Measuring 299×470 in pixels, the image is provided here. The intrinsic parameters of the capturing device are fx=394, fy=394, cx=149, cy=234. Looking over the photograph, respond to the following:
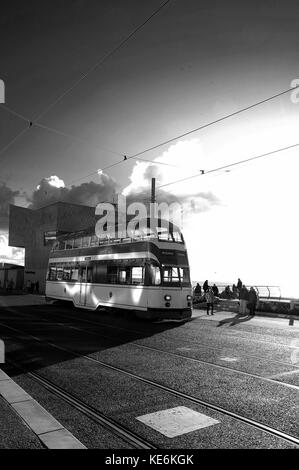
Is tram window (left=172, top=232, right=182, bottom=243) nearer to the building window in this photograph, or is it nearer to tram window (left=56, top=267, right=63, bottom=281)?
tram window (left=56, top=267, right=63, bottom=281)

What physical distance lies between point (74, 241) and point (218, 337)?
13.4 metres

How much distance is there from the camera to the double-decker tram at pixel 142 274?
16906 mm

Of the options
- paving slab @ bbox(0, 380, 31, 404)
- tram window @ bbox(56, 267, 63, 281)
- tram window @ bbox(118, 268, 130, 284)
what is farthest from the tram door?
paving slab @ bbox(0, 380, 31, 404)

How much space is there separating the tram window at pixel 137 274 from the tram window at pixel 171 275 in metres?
1.09

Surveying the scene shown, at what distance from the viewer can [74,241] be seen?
24.1 metres

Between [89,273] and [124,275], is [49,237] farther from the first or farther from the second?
[124,275]

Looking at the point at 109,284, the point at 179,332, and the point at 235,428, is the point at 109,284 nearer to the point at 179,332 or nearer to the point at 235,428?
the point at 179,332

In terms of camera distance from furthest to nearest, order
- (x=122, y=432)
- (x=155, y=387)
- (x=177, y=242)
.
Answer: (x=177, y=242) < (x=155, y=387) < (x=122, y=432)

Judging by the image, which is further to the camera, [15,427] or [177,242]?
[177,242]

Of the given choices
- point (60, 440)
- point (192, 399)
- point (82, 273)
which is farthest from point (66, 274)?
point (60, 440)

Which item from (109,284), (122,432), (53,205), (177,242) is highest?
(53,205)

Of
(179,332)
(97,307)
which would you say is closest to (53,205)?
(97,307)

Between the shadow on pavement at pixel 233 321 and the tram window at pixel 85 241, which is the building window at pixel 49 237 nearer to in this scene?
the tram window at pixel 85 241

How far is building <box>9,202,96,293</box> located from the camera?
5316cm
